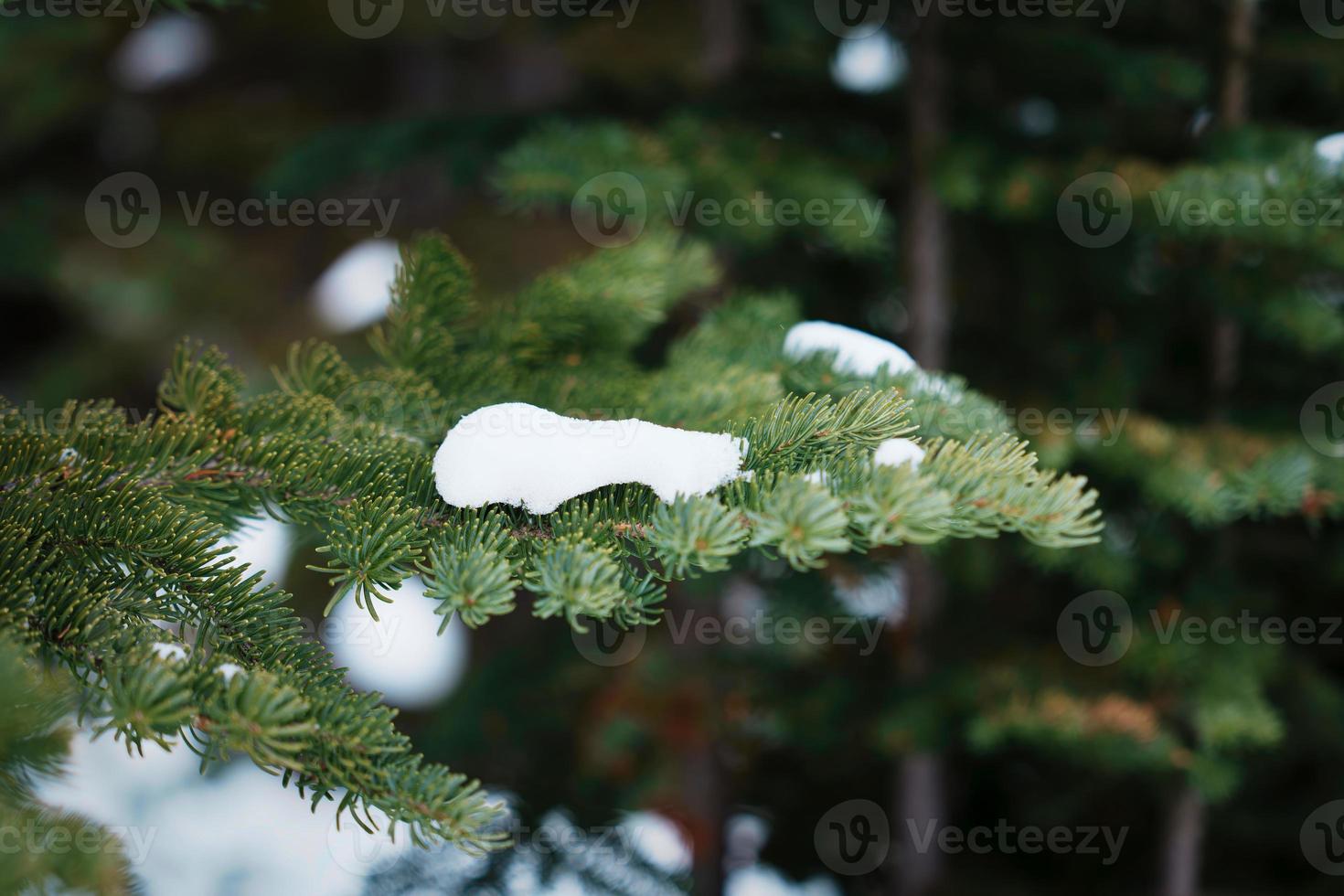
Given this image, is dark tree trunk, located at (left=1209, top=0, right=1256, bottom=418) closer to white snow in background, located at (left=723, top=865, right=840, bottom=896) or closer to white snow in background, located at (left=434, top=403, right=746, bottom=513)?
white snow in background, located at (left=723, top=865, right=840, bottom=896)

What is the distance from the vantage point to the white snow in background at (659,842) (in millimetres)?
1862

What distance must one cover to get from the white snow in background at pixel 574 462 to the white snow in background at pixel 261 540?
23 centimetres

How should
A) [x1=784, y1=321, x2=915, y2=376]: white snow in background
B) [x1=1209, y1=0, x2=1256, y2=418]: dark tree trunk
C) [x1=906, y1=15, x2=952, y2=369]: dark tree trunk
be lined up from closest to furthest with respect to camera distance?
[x1=784, y1=321, x2=915, y2=376]: white snow in background → [x1=906, y1=15, x2=952, y2=369]: dark tree trunk → [x1=1209, y1=0, x2=1256, y2=418]: dark tree trunk

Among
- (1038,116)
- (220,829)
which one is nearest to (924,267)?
(1038,116)

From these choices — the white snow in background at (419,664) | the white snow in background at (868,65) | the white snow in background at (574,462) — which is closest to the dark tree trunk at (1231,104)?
the white snow in background at (868,65)

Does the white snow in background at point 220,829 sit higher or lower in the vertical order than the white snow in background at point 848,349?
lower

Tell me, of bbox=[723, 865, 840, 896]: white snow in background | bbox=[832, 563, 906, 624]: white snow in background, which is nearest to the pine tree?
bbox=[832, 563, 906, 624]: white snow in background

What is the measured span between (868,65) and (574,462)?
1779mm

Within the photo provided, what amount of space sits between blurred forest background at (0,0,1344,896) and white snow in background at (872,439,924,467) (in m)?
0.99

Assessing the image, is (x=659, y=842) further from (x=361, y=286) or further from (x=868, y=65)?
(x=868, y=65)

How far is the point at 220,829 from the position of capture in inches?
81.1

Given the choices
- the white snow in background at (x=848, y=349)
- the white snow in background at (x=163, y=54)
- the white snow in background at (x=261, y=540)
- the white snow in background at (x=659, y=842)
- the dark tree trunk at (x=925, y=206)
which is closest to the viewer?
the white snow in background at (x=261, y=540)

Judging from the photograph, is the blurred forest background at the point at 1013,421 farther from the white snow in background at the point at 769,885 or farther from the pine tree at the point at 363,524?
the pine tree at the point at 363,524

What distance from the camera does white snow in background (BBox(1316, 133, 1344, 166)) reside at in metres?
1.66
